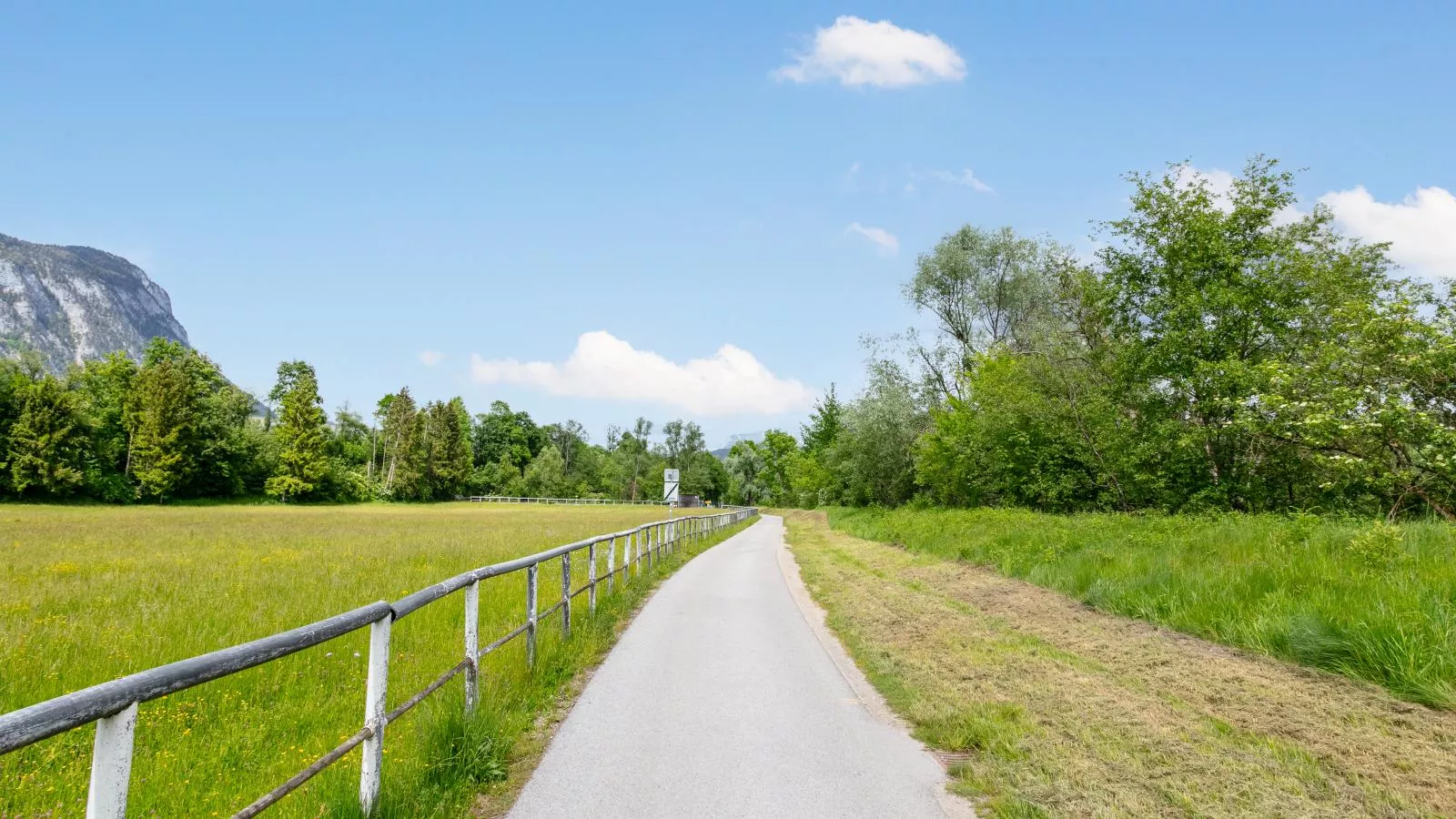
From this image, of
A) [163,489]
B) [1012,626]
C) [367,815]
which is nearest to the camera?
[367,815]

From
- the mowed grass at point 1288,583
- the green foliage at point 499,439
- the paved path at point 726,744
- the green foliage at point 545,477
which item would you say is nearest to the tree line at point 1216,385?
the mowed grass at point 1288,583

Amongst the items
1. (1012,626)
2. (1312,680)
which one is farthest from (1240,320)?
(1312,680)

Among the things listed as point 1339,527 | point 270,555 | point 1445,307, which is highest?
point 1445,307

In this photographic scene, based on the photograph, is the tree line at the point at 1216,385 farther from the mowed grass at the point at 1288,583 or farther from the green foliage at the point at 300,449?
the green foliage at the point at 300,449

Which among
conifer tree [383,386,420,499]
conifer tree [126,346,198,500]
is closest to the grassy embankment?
conifer tree [126,346,198,500]

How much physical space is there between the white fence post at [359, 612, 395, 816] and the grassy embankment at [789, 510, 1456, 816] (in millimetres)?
3343

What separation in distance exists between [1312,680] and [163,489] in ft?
230


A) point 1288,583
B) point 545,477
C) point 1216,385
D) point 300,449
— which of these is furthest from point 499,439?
point 1288,583

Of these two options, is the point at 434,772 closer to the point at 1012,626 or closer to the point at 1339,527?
the point at 1012,626

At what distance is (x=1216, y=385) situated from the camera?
1952 centimetres

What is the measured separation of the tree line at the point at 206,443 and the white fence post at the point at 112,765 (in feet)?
211

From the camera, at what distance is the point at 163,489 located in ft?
188

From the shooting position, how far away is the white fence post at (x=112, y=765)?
2004 millimetres

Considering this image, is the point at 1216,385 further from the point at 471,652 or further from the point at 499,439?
the point at 499,439
